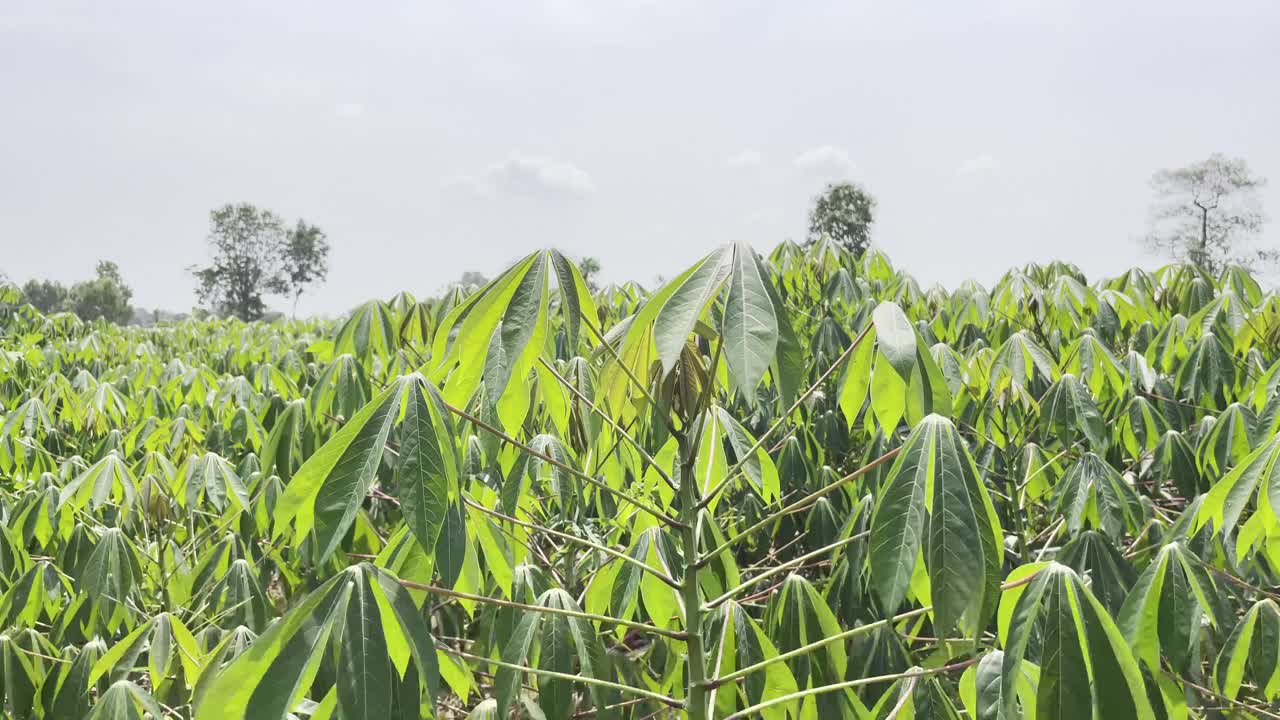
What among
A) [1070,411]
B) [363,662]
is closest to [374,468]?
[363,662]

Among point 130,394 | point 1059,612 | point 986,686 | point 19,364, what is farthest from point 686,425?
point 19,364

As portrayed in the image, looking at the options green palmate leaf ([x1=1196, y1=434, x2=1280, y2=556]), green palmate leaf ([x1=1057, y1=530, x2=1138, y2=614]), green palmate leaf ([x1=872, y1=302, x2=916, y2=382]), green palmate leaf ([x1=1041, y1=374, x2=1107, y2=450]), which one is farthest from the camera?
green palmate leaf ([x1=1041, y1=374, x2=1107, y2=450])

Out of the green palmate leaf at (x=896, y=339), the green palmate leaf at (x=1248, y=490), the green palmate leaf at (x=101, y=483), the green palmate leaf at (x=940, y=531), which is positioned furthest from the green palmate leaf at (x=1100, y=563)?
the green palmate leaf at (x=101, y=483)

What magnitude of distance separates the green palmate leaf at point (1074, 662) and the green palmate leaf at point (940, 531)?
0.25 ft

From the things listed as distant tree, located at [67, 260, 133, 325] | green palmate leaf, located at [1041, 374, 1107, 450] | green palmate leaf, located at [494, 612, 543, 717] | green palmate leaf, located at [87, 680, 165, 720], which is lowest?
green palmate leaf, located at [87, 680, 165, 720]

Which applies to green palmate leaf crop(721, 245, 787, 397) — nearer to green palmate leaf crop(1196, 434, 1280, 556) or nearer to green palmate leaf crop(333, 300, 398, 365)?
green palmate leaf crop(1196, 434, 1280, 556)

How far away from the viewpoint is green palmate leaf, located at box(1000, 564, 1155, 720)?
0.97m

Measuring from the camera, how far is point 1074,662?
0.98 m

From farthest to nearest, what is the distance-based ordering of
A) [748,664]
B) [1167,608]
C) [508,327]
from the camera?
[748,664], [1167,608], [508,327]

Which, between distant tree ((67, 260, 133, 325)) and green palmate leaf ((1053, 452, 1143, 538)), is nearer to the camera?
green palmate leaf ((1053, 452, 1143, 538))

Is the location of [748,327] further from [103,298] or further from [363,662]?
[103,298]

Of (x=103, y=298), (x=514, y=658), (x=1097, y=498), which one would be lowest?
(x=514, y=658)

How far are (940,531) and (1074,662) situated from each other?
241mm

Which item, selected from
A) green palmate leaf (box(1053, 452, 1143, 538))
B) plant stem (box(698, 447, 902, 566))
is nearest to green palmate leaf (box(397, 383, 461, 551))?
plant stem (box(698, 447, 902, 566))
